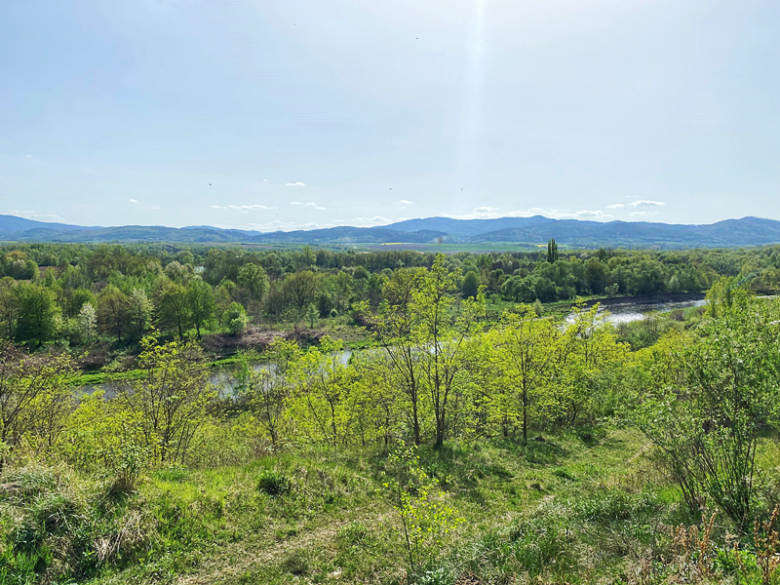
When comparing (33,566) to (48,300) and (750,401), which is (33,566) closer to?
(750,401)

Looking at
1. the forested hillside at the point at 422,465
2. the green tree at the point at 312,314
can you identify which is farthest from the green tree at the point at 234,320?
the forested hillside at the point at 422,465

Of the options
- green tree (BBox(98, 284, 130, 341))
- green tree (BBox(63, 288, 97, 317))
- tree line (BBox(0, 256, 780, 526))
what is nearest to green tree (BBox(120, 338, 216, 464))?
tree line (BBox(0, 256, 780, 526))

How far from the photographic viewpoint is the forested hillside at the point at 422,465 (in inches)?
253

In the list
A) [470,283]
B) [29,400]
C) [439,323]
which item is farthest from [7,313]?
[470,283]

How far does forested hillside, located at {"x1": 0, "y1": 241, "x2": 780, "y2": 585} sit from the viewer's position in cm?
644

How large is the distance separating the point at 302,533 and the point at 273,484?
1.76 metres

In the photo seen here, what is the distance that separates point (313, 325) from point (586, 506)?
62.9 m

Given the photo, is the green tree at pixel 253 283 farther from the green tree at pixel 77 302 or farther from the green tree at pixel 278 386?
the green tree at pixel 278 386

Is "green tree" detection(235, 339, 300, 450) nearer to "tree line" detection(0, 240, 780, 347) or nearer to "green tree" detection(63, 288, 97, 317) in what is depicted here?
"tree line" detection(0, 240, 780, 347)

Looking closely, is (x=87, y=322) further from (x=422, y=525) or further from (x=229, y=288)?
(x=422, y=525)

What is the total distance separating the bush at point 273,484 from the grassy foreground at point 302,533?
0.09 ft

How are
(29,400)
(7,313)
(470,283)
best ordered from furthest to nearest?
(470,283) → (7,313) → (29,400)

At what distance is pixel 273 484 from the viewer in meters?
9.47

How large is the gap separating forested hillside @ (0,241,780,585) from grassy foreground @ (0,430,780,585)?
4 cm
